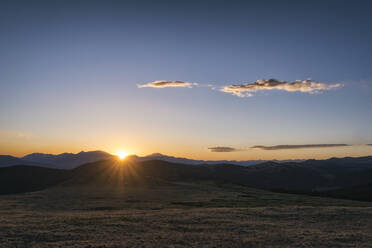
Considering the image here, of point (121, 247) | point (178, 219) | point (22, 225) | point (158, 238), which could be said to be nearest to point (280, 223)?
point (178, 219)

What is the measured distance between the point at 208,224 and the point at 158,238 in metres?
7.52

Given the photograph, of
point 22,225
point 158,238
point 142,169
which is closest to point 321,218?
point 158,238

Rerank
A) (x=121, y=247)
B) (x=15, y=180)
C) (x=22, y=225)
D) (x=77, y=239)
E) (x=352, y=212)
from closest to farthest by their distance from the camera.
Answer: (x=121, y=247) < (x=77, y=239) < (x=22, y=225) < (x=352, y=212) < (x=15, y=180)

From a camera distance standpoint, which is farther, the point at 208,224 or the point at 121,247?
the point at 208,224

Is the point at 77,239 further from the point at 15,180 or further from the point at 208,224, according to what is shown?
the point at 15,180

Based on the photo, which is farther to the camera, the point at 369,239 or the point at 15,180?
the point at 15,180

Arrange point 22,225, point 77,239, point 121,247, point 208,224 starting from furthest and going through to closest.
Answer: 1. point 208,224
2. point 22,225
3. point 77,239
4. point 121,247

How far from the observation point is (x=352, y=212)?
3650 cm

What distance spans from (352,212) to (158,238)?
27.7 meters

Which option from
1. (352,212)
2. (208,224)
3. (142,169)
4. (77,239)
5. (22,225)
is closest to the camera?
(77,239)

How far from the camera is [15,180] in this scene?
447 ft

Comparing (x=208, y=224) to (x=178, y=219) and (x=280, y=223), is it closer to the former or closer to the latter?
(x=178, y=219)

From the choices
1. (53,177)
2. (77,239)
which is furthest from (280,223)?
(53,177)

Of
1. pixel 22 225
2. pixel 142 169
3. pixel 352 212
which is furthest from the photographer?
pixel 142 169
